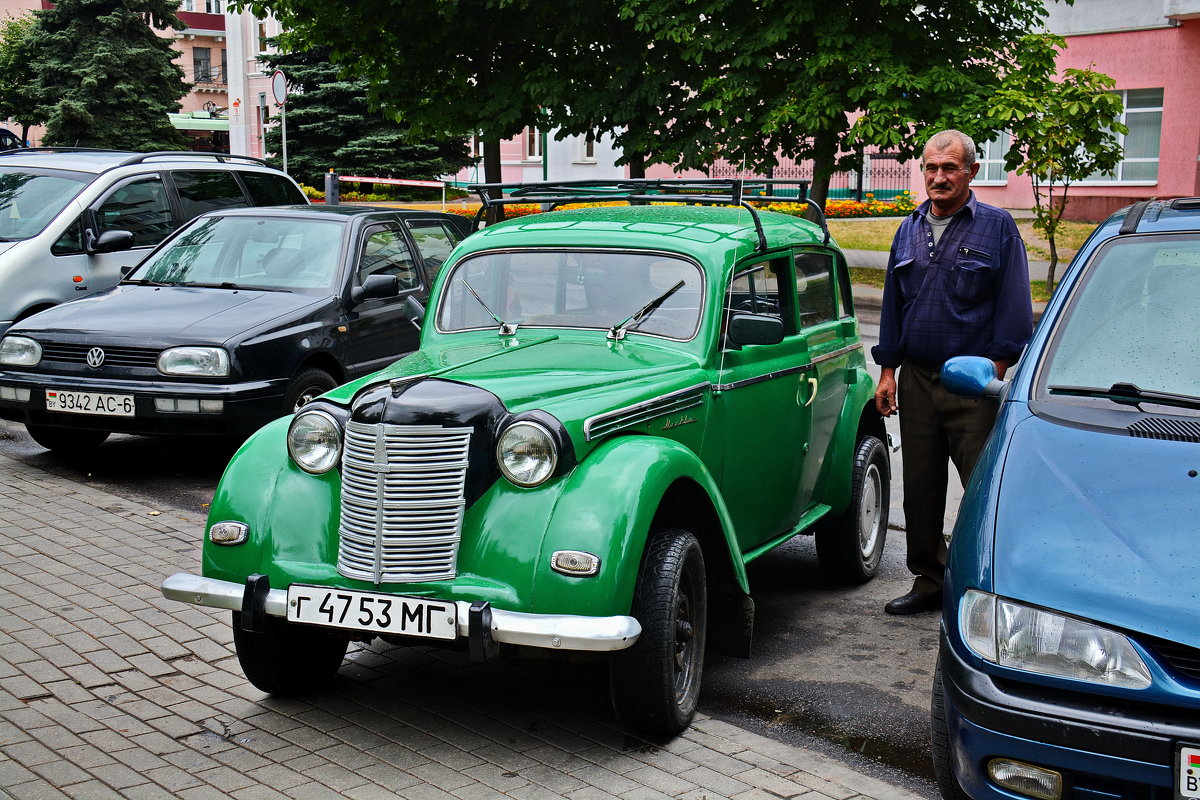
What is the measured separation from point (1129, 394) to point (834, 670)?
1866 millimetres

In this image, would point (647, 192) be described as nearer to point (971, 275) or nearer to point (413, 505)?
point (971, 275)

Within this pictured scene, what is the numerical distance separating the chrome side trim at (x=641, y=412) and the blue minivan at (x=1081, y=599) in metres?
1.27

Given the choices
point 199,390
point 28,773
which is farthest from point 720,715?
point 199,390

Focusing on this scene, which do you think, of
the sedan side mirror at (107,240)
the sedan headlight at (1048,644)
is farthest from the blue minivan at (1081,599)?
the sedan side mirror at (107,240)

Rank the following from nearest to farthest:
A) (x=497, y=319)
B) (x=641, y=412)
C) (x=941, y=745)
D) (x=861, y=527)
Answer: (x=941, y=745)
(x=641, y=412)
(x=497, y=319)
(x=861, y=527)

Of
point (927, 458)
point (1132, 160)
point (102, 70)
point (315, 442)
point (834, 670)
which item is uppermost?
point (102, 70)

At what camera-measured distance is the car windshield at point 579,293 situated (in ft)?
17.5

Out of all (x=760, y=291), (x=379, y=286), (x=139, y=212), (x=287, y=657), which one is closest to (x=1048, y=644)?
(x=287, y=657)

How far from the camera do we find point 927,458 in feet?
19.5

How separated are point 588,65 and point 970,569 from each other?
1634 cm

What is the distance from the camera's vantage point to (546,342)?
5.28 metres

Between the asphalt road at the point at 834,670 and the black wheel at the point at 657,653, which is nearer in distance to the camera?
the black wheel at the point at 657,653

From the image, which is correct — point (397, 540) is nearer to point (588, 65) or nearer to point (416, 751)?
point (416, 751)

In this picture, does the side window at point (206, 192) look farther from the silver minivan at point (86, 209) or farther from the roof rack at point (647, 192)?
the roof rack at point (647, 192)
